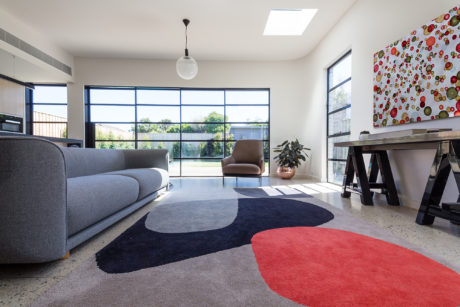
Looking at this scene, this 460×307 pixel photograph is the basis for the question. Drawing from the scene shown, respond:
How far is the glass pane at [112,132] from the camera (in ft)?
19.5

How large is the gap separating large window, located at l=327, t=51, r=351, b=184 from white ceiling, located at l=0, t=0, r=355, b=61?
0.87m

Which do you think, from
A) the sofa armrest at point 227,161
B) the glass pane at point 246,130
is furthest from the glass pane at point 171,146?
the sofa armrest at point 227,161

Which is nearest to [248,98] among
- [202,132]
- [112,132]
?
[202,132]

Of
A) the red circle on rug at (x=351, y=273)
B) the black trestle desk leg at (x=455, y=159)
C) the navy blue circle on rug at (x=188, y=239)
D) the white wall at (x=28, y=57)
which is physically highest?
the white wall at (x=28, y=57)

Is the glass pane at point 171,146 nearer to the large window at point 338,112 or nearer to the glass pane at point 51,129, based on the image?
the glass pane at point 51,129

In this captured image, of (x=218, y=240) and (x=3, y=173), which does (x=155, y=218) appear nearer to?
(x=218, y=240)

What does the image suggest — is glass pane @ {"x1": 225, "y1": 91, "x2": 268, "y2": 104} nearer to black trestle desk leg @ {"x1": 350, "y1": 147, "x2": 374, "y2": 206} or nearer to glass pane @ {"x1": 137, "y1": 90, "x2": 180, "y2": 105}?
glass pane @ {"x1": 137, "y1": 90, "x2": 180, "y2": 105}

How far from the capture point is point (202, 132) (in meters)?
6.08

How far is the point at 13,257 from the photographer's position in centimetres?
105

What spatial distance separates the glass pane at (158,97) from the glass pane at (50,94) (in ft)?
7.01

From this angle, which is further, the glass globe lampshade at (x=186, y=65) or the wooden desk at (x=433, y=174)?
the glass globe lampshade at (x=186, y=65)

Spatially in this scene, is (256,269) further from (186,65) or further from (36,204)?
(186,65)

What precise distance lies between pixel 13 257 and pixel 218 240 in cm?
108

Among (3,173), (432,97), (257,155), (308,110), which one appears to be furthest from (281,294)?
(308,110)
